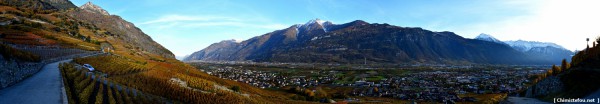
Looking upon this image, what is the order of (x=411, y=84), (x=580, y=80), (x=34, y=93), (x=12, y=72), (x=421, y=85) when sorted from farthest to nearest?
(x=411, y=84), (x=421, y=85), (x=580, y=80), (x=12, y=72), (x=34, y=93)

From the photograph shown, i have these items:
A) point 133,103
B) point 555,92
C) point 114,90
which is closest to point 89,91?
point 114,90

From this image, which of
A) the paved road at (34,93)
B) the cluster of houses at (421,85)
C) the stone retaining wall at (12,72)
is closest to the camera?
the paved road at (34,93)

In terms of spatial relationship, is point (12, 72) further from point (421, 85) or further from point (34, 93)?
point (421, 85)

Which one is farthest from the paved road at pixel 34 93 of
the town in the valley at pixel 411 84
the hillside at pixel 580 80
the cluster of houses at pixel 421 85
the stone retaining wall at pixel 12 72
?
the cluster of houses at pixel 421 85

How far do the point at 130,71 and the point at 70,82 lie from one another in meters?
14.6

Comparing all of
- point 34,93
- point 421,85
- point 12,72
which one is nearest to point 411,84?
point 421,85

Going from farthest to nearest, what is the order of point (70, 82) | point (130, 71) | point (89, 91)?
1. point (130, 71)
2. point (70, 82)
3. point (89, 91)

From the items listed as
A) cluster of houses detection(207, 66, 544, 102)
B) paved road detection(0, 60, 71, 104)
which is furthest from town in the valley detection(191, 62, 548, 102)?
paved road detection(0, 60, 71, 104)

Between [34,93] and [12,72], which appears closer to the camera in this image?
[34,93]

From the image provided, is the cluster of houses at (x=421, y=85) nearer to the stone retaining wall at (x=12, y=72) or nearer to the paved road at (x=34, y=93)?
the stone retaining wall at (x=12, y=72)

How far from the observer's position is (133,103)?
21.6 meters

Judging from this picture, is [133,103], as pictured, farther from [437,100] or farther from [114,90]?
[437,100]

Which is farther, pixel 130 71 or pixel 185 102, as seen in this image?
pixel 130 71

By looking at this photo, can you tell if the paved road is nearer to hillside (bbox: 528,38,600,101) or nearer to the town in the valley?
hillside (bbox: 528,38,600,101)
